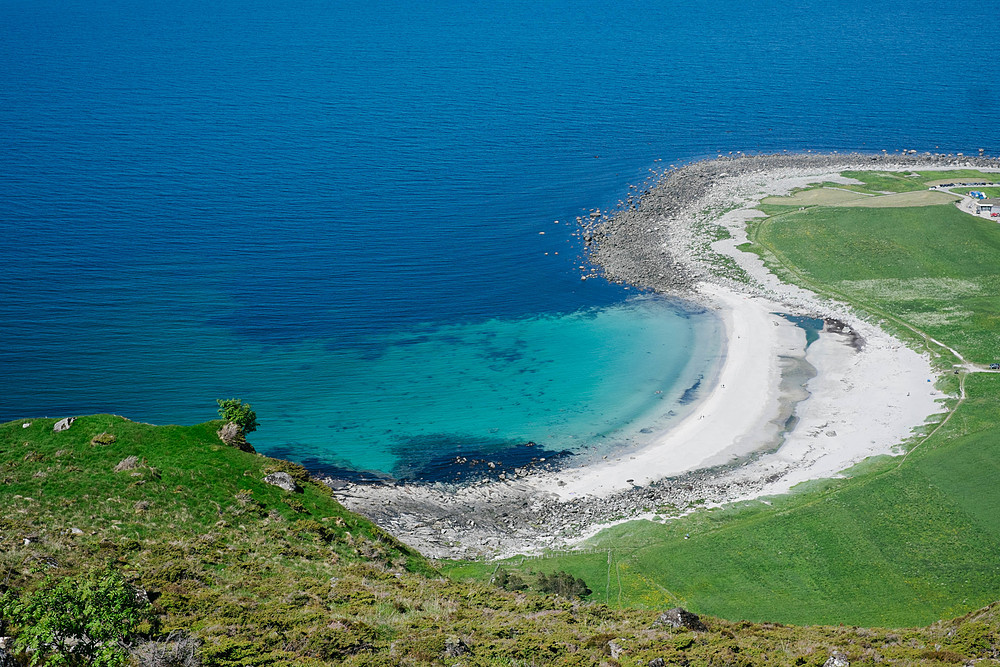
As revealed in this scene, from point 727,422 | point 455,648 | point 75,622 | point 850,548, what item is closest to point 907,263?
point 727,422

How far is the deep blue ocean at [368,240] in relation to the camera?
7600 centimetres

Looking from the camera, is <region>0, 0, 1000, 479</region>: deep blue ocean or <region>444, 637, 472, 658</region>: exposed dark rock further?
<region>0, 0, 1000, 479</region>: deep blue ocean

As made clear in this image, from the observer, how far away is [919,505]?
56344mm

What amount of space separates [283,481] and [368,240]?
72854 mm

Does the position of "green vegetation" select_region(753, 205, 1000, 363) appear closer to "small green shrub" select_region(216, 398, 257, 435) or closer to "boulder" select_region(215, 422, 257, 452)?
"small green shrub" select_region(216, 398, 257, 435)

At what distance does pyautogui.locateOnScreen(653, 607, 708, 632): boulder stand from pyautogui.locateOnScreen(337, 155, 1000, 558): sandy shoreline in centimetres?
1973

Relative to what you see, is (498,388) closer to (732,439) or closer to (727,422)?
(727,422)

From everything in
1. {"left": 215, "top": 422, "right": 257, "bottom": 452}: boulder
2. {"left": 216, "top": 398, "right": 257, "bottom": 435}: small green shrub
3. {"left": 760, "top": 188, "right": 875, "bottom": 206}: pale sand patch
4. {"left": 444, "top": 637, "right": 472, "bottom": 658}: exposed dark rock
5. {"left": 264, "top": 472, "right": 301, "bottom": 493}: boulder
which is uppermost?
{"left": 760, "top": 188, "right": 875, "bottom": 206}: pale sand patch

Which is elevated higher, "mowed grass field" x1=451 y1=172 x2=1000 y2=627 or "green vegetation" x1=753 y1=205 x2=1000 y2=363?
"green vegetation" x1=753 y1=205 x2=1000 y2=363

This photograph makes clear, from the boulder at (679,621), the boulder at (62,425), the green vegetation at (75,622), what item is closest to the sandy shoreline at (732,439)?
the boulder at (679,621)

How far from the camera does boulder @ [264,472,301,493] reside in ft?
143

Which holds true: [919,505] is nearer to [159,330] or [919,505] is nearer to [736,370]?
[736,370]

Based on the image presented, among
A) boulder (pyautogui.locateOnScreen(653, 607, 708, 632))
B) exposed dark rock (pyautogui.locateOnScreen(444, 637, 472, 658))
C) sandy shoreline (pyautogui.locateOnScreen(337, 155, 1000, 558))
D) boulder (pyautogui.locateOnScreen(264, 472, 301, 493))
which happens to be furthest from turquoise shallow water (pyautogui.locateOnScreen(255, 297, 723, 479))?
exposed dark rock (pyautogui.locateOnScreen(444, 637, 472, 658))

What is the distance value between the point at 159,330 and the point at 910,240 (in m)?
91.1
